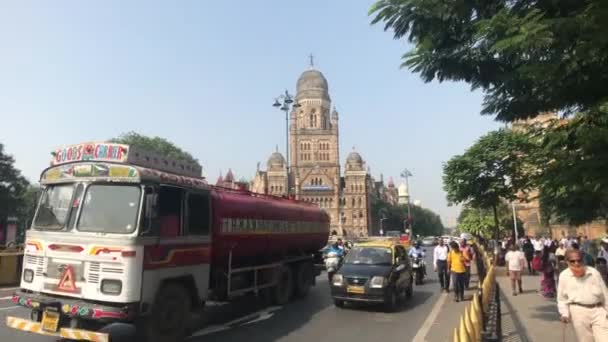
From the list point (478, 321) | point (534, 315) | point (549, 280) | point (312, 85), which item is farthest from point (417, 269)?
point (312, 85)

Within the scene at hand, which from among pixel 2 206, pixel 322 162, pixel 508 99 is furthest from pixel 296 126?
pixel 508 99

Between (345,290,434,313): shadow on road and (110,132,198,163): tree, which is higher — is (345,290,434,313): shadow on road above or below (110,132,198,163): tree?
below

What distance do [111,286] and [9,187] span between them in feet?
165

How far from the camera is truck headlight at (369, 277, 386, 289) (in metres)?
11.7

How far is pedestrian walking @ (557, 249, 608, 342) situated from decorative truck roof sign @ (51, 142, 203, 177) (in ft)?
21.2

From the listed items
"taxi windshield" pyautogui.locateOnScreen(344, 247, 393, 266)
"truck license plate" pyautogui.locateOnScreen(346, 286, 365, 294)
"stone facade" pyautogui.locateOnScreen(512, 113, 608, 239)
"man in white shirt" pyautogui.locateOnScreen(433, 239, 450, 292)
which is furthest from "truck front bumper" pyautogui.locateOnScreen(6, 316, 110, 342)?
"stone facade" pyautogui.locateOnScreen(512, 113, 608, 239)

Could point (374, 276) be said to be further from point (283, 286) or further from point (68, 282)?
point (68, 282)

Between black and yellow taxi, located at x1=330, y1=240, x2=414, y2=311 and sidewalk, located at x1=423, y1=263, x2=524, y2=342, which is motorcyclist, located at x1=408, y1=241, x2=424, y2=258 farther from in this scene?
sidewalk, located at x1=423, y1=263, x2=524, y2=342

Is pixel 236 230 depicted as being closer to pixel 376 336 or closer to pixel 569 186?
pixel 376 336

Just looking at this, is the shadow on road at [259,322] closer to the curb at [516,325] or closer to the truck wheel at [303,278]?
the truck wheel at [303,278]

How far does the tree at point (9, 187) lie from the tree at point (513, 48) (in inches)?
2011

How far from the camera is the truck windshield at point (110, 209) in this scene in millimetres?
7152

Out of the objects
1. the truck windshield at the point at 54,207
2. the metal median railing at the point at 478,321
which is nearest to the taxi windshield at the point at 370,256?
the metal median railing at the point at 478,321

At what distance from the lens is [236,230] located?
1023cm
